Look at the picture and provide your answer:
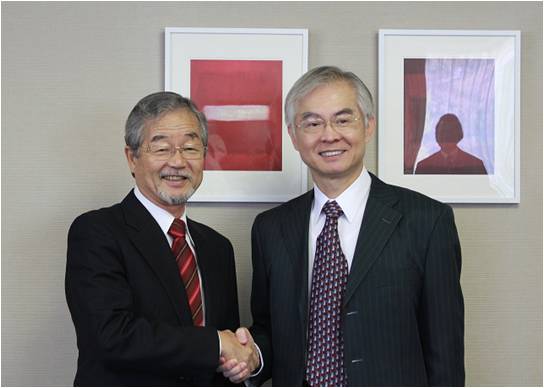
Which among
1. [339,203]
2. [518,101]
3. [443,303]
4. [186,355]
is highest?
[518,101]

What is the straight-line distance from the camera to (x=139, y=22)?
2557 mm

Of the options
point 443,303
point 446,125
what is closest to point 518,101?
point 446,125

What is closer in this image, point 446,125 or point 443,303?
point 443,303

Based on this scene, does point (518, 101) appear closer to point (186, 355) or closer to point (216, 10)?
point (216, 10)

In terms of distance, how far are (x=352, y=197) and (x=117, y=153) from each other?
1032 millimetres

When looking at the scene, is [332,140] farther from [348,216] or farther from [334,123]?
[348,216]

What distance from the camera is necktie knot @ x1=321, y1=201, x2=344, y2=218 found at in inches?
79.8

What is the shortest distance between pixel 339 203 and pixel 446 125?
758mm

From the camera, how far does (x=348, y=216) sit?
2.03 metres

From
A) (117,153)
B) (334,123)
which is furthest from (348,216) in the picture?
(117,153)

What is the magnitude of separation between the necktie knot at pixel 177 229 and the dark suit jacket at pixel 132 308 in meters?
0.06

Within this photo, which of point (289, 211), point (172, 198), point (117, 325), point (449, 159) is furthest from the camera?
point (449, 159)

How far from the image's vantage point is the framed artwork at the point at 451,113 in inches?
99.5

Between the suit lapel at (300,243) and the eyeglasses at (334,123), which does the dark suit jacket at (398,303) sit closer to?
the suit lapel at (300,243)
